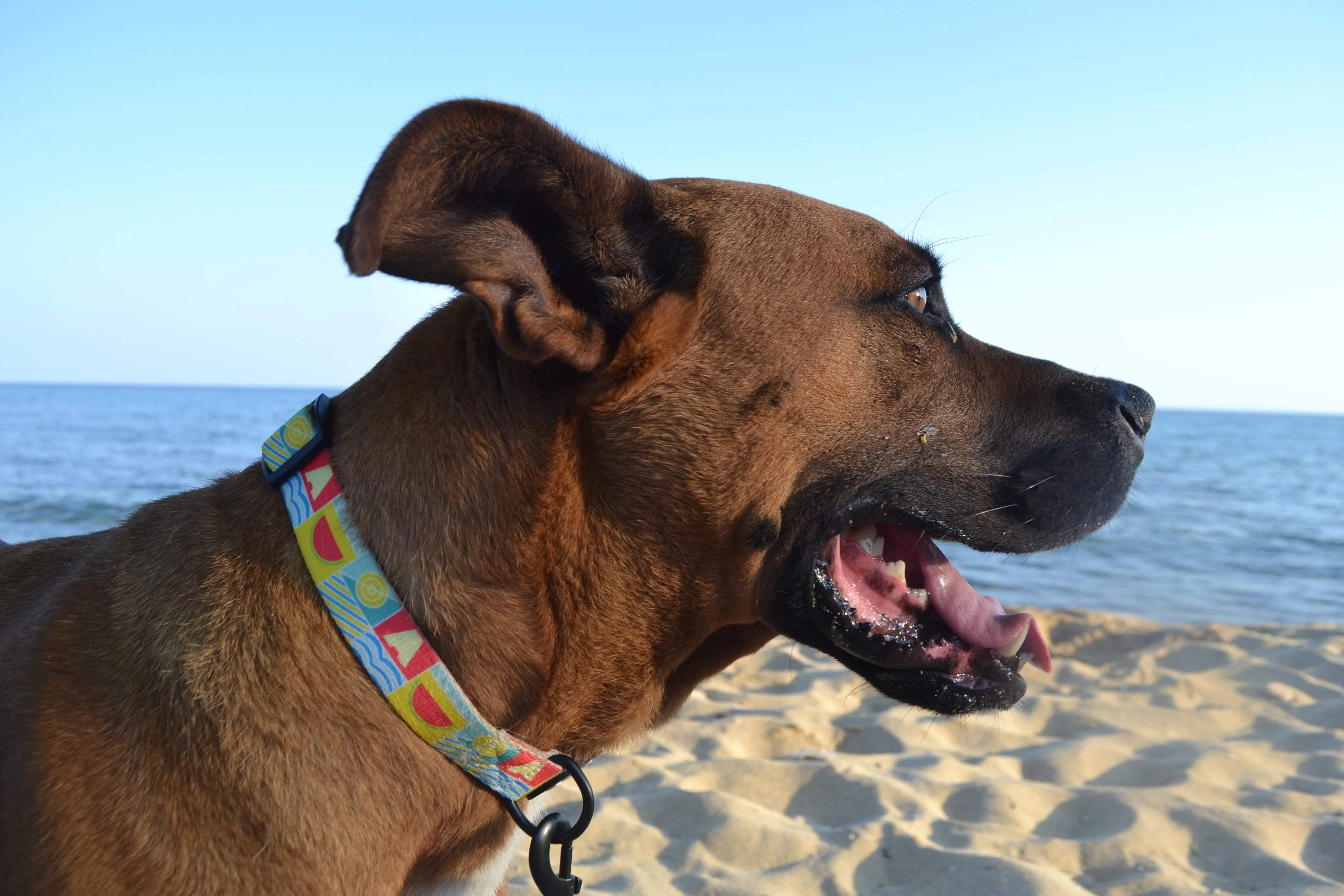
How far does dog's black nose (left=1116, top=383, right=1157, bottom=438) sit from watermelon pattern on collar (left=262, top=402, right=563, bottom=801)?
A: 1.86 metres

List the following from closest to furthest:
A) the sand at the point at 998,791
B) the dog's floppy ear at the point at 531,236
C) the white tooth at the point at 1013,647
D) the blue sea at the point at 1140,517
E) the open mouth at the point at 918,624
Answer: the dog's floppy ear at the point at 531,236
the open mouth at the point at 918,624
the white tooth at the point at 1013,647
the sand at the point at 998,791
the blue sea at the point at 1140,517

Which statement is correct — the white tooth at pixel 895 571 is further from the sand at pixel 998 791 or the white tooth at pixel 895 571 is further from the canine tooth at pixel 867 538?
the sand at pixel 998 791

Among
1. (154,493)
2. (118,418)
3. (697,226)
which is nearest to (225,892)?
(697,226)

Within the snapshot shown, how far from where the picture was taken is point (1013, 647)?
2537 millimetres

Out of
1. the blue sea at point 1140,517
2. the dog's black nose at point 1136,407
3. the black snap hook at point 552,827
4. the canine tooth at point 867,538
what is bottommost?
the blue sea at point 1140,517

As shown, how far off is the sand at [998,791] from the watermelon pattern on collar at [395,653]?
1.21m

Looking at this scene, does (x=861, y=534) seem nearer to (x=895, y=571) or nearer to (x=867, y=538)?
(x=867, y=538)

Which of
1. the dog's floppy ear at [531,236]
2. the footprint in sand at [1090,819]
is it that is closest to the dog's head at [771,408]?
the dog's floppy ear at [531,236]

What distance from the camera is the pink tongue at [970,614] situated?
2531mm

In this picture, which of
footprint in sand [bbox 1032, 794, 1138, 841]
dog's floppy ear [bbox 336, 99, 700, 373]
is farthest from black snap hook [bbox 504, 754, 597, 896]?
footprint in sand [bbox 1032, 794, 1138, 841]

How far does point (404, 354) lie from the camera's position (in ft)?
7.17

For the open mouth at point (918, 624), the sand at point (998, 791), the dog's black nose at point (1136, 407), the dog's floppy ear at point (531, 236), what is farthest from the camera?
the sand at point (998, 791)

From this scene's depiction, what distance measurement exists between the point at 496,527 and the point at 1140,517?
18.4m

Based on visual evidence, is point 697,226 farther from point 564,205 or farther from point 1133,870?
point 1133,870
